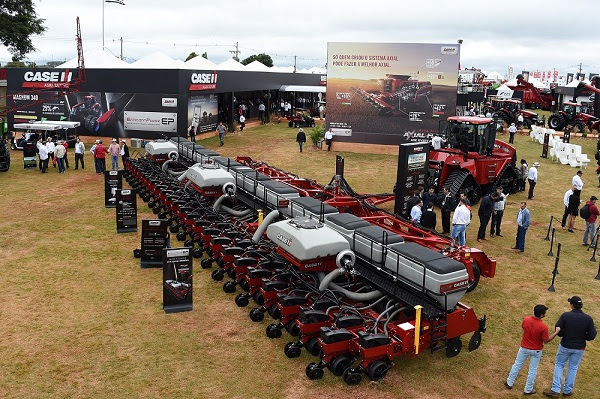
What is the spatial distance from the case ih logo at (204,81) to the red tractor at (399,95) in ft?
28.0

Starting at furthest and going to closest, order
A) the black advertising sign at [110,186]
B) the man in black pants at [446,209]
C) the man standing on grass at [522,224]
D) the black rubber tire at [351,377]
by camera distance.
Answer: the black advertising sign at [110,186], the man in black pants at [446,209], the man standing on grass at [522,224], the black rubber tire at [351,377]

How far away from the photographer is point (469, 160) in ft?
59.0

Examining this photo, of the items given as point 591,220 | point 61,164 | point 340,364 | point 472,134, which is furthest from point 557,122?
point 340,364

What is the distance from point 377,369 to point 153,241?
20.1 feet

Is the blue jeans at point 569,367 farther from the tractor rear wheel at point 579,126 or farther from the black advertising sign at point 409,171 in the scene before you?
the tractor rear wheel at point 579,126

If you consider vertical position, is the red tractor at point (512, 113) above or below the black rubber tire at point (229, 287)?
above

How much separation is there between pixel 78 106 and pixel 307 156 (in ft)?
42.5

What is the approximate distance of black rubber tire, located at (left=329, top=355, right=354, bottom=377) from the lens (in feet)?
24.2

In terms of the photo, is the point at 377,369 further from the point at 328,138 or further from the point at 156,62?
the point at 156,62

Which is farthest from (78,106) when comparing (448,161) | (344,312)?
(344,312)

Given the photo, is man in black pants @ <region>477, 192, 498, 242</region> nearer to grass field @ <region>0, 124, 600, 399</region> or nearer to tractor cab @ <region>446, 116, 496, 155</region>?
grass field @ <region>0, 124, 600, 399</region>

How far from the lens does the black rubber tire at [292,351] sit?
7.97 meters

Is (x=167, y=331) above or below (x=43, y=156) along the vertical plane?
below

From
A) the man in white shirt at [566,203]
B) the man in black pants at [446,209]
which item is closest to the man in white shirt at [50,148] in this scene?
the man in black pants at [446,209]
